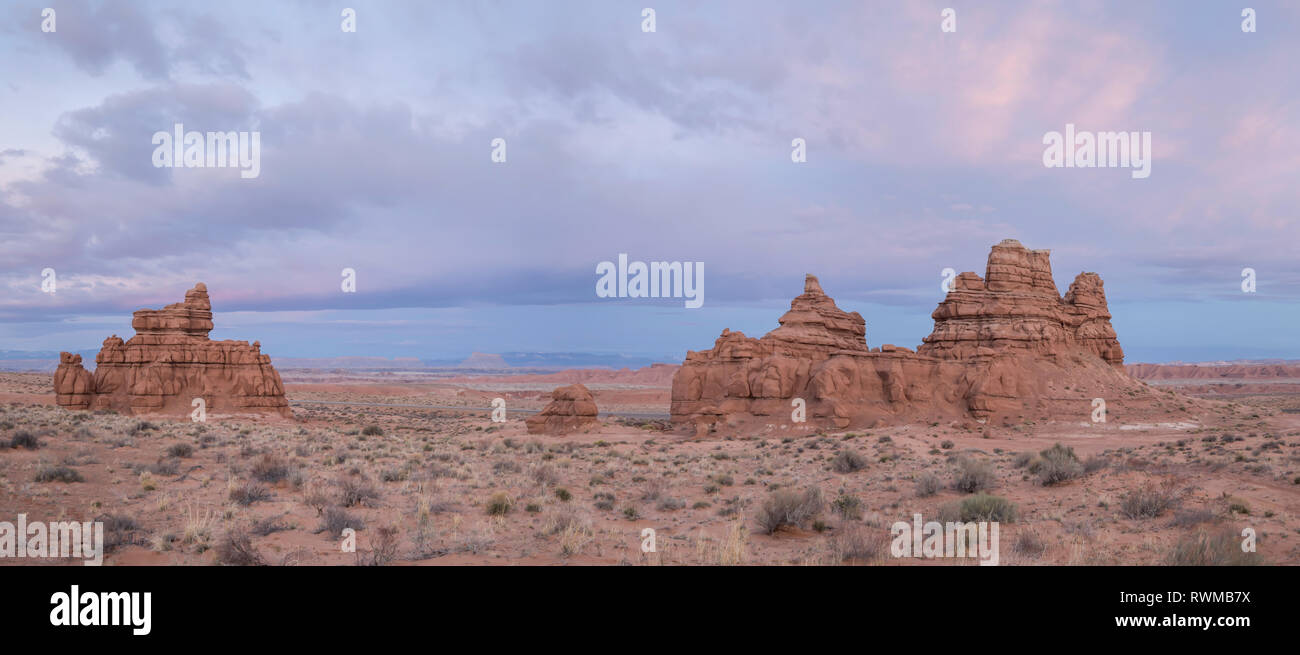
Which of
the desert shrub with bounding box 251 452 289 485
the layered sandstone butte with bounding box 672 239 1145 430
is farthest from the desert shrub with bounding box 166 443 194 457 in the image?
the layered sandstone butte with bounding box 672 239 1145 430

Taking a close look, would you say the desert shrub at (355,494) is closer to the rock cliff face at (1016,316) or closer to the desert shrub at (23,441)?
the desert shrub at (23,441)

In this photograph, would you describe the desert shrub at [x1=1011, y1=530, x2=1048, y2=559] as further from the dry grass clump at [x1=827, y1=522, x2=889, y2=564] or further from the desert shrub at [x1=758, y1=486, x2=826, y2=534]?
the desert shrub at [x1=758, y1=486, x2=826, y2=534]

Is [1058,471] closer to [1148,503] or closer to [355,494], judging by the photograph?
[1148,503]

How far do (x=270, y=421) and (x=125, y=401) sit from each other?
9351mm

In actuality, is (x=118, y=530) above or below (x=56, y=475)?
below

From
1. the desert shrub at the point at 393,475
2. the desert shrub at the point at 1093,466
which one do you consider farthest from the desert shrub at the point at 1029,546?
the desert shrub at the point at 393,475

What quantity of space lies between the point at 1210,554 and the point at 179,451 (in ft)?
75.2

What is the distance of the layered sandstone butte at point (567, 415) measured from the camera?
142 ft

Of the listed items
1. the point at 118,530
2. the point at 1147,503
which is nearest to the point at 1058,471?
the point at 1147,503

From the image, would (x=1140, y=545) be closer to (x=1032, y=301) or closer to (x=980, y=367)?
(x=980, y=367)

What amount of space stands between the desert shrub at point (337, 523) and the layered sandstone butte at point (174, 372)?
40.2m

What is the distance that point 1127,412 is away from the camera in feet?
130

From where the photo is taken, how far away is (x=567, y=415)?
43.9 metres
